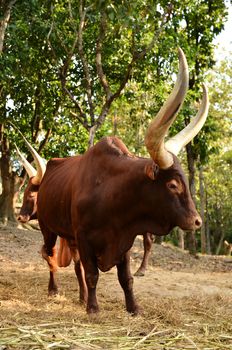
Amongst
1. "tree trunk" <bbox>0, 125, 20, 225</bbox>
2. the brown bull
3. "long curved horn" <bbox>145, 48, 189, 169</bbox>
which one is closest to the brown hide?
the brown bull

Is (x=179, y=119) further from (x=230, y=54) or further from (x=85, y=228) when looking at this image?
(x=230, y=54)

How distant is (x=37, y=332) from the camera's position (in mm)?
4086

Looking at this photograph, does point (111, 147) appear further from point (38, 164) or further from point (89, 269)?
point (38, 164)

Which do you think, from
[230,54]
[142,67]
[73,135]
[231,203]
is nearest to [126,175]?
[142,67]

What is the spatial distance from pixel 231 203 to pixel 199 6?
22.3 metres

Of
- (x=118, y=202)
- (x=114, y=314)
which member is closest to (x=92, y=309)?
(x=114, y=314)

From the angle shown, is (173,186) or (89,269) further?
(89,269)

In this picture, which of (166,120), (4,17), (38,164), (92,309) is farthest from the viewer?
(4,17)

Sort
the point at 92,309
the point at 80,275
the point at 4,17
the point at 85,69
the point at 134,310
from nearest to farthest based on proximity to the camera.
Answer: the point at 92,309 < the point at 134,310 < the point at 80,275 < the point at 4,17 < the point at 85,69

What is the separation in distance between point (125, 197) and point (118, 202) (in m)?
0.09

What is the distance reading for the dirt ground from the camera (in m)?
3.99

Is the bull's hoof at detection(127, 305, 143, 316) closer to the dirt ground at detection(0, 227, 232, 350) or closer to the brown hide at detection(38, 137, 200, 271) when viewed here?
the dirt ground at detection(0, 227, 232, 350)

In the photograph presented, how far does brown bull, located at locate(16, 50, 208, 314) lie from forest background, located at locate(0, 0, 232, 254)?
4.11 m

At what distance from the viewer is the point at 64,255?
291 inches
